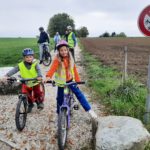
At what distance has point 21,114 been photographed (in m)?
8.18

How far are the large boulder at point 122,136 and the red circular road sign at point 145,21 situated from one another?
6.02 feet

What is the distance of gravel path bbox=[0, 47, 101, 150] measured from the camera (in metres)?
7.23

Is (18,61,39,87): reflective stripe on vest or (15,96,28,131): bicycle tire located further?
(18,61,39,87): reflective stripe on vest

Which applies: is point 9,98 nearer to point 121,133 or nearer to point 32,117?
point 32,117

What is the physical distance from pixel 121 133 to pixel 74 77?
70.9 inches

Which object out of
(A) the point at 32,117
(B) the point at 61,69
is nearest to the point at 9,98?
(A) the point at 32,117

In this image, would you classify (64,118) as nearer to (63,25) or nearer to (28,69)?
(28,69)

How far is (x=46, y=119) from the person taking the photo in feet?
28.8

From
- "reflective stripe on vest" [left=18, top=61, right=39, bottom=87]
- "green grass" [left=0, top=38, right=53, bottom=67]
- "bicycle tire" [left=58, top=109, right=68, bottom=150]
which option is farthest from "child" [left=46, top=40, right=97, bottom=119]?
"green grass" [left=0, top=38, right=53, bottom=67]

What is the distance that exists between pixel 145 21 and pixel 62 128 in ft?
8.62

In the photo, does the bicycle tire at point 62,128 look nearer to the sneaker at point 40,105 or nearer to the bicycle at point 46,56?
the sneaker at point 40,105

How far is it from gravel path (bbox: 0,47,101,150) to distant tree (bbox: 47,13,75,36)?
98.8 metres

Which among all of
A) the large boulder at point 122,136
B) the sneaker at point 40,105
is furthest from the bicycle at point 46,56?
the large boulder at point 122,136

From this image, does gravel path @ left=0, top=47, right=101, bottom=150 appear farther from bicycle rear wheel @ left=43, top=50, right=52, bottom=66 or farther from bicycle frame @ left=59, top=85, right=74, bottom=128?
bicycle rear wheel @ left=43, top=50, right=52, bottom=66
